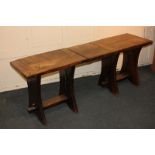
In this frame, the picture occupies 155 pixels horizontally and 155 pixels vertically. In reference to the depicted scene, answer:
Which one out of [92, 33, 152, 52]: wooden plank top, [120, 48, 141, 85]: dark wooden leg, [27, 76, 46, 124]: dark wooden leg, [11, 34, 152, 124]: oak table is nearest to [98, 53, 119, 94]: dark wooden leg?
[11, 34, 152, 124]: oak table

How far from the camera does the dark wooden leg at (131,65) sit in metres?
3.21

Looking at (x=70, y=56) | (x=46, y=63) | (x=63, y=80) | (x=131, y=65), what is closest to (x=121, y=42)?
(x=131, y=65)

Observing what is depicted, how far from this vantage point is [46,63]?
251cm

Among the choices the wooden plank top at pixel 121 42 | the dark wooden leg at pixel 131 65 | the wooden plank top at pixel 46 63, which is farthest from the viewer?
the dark wooden leg at pixel 131 65

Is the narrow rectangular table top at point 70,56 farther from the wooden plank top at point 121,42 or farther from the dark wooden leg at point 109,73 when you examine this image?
the dark wooden leg at point 109,73

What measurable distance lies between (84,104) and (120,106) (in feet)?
1.32

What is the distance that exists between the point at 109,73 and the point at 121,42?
0.39 metres

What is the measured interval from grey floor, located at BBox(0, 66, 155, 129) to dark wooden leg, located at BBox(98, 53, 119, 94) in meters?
0.08

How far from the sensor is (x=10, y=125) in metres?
2.59

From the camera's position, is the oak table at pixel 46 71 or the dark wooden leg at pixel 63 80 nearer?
the oak table at pixel 46 71

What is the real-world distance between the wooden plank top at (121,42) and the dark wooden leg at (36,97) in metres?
0.93

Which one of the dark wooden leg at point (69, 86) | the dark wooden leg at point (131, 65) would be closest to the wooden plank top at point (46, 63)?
the dark wooden leg at point (69, 86)

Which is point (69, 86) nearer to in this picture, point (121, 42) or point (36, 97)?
point (36, 97)
